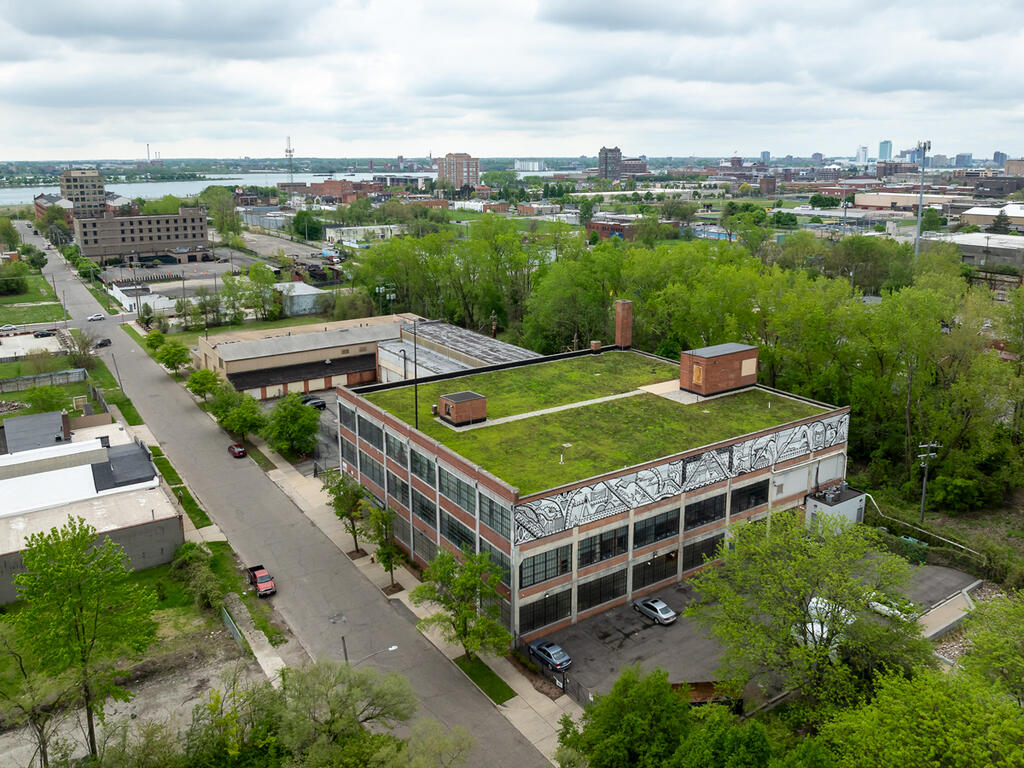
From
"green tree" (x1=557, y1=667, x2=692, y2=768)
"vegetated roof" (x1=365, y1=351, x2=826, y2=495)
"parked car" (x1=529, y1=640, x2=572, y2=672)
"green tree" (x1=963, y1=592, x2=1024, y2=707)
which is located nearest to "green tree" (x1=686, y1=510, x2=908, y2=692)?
"green tree" (x1=963, y1=592, x2=1024, y2=707)

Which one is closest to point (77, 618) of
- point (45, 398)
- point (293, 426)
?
point (293, 426)

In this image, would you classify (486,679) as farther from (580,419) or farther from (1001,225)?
(1001,225)

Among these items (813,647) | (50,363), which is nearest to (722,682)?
(813,647)

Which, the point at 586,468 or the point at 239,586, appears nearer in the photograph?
the point at 586,468

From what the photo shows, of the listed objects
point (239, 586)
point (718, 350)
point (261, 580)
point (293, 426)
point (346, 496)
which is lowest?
point (239, 586)

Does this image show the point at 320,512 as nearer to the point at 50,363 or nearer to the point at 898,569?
the point at 898,569

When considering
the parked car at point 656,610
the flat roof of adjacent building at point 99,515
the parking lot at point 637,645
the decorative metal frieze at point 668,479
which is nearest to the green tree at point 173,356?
the flat roof of adjacent building at point 99,515
